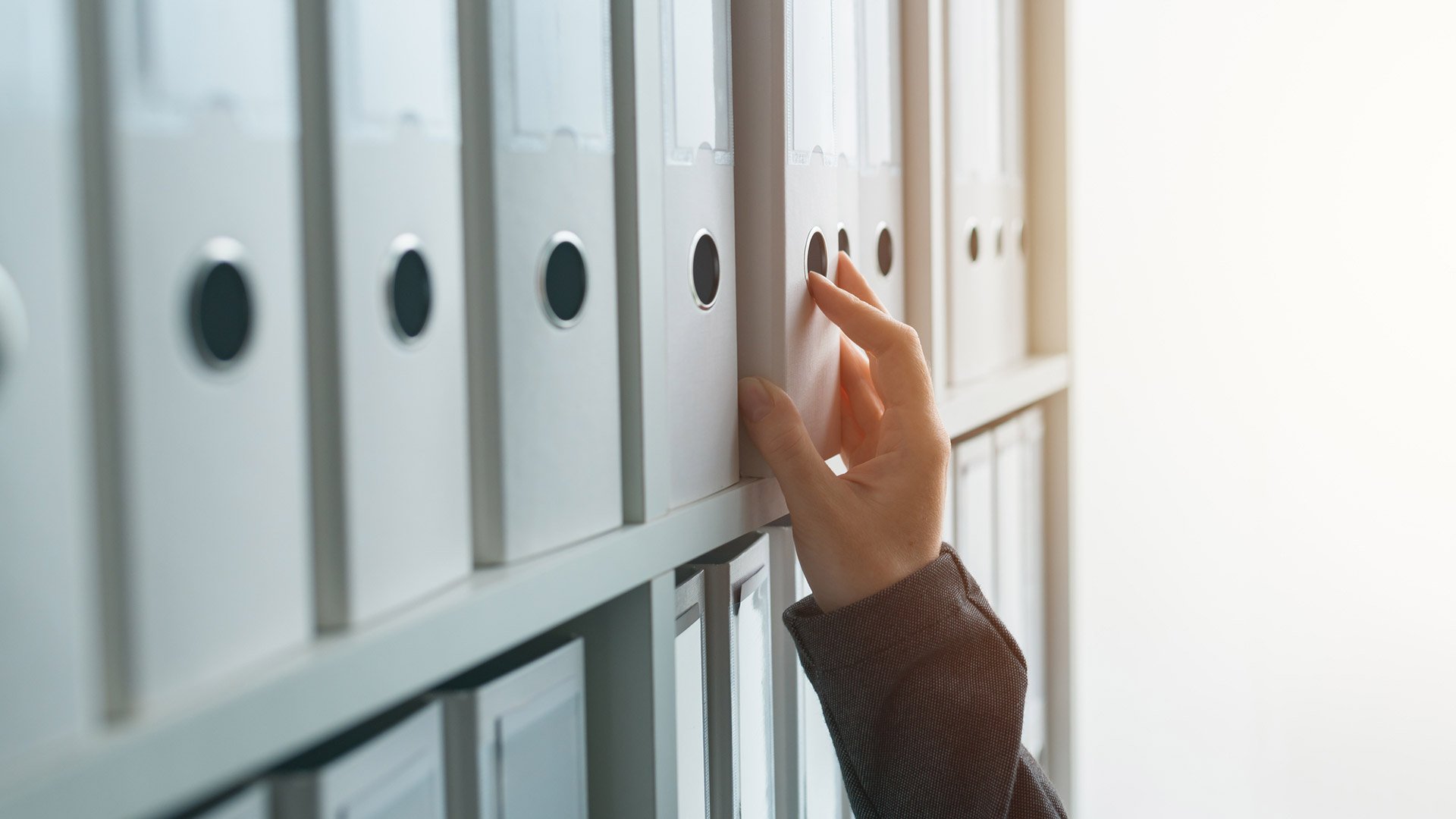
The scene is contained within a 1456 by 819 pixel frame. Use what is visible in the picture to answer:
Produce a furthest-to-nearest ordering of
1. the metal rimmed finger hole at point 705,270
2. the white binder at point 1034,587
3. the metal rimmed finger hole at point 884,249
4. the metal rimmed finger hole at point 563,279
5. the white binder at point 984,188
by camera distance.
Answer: the white binder at point 1034,587
the white binder at point 984,188
the metal rimmed finger hole at point 884,249
the metal rimmed finger hole at point 705,270
the metal rimmed finger hole at point 563,279

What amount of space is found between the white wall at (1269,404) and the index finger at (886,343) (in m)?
0.97

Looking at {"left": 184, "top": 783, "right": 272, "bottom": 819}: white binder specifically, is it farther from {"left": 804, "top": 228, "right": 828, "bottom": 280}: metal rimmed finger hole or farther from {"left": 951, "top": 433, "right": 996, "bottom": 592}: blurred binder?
{"left": 951, "top": 433, "right": 996, "bottom": 592}: blurred binder

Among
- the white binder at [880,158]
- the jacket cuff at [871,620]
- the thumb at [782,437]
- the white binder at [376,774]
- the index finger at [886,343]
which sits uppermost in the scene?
the white binder at [880,158]

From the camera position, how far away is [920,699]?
716 mm

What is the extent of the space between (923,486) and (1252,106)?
4.22ft

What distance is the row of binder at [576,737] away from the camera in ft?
1.32

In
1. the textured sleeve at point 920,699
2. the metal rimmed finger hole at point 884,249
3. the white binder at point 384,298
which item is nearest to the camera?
the white binder at point 384,298

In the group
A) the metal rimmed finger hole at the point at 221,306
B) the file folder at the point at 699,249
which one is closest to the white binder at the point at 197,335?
the metal rimmed finger hole at the point at 221,306

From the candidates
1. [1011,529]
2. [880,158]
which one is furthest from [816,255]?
[1011,529]

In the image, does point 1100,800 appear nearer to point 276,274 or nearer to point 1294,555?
point 1294,555

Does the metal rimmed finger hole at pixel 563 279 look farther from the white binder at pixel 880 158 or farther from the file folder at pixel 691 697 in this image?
the white binder at pixel 880 158

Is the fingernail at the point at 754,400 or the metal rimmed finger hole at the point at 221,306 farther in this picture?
the fingernail at the point at 754,400

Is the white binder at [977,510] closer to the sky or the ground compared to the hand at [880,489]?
closer to the ground

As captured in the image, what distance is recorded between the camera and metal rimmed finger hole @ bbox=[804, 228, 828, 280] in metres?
0.69
